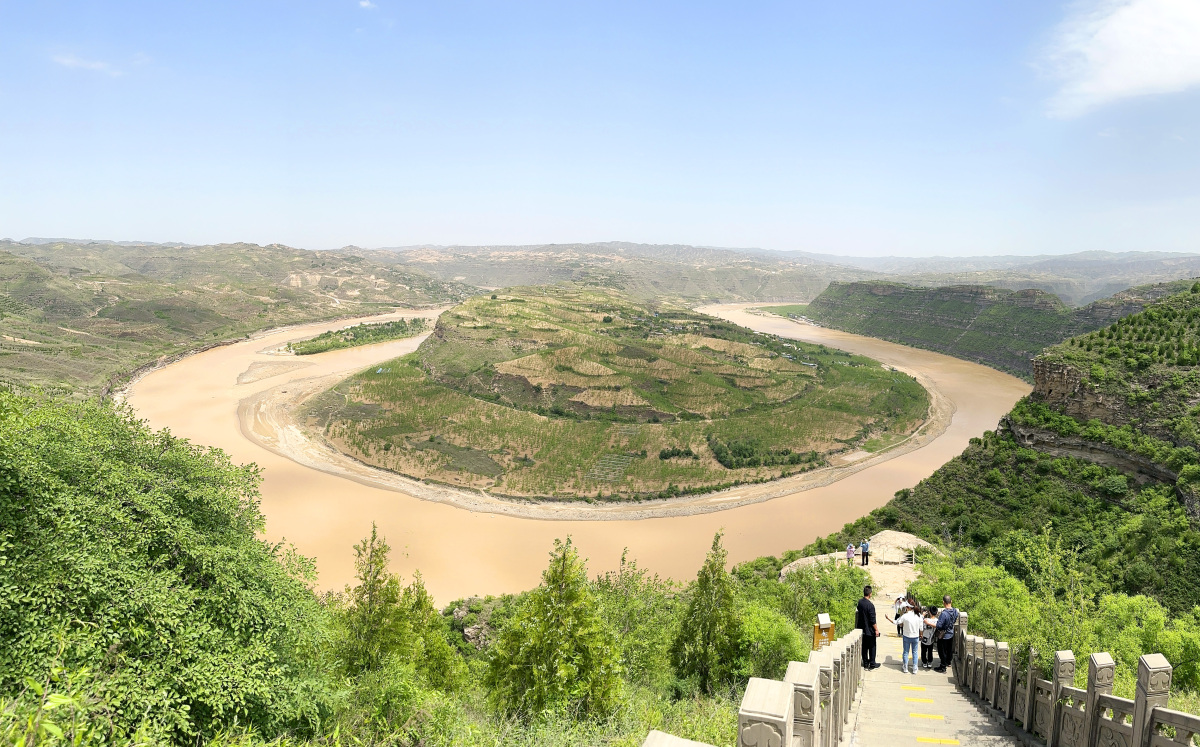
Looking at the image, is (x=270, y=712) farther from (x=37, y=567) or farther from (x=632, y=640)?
(x=632, y=640)

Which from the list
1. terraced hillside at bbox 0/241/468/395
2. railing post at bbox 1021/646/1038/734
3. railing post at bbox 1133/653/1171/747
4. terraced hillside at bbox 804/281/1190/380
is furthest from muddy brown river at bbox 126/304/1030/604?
terraced hillside at bbox 804/281/1190/380

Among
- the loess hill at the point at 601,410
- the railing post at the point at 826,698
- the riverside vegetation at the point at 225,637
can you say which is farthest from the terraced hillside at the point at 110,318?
the railing post at the point at 826,698

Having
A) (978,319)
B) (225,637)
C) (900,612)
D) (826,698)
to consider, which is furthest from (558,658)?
(978,319)

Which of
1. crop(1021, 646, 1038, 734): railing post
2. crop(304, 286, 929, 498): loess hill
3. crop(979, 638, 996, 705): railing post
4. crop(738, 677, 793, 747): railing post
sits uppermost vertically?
crop(738, 677, 793, 747): railing post

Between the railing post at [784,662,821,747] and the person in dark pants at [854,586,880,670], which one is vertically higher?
the railing post at [784,662,821,747]

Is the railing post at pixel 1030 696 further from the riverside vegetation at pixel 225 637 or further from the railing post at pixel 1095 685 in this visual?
the riverside vegetation at pixel 225 637

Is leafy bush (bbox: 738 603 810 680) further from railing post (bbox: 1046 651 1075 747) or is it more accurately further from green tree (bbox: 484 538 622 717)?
railing post (bbox: 1046 651 1075 747)

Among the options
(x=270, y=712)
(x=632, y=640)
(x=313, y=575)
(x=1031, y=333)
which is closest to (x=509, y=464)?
(x=632, y=640)
